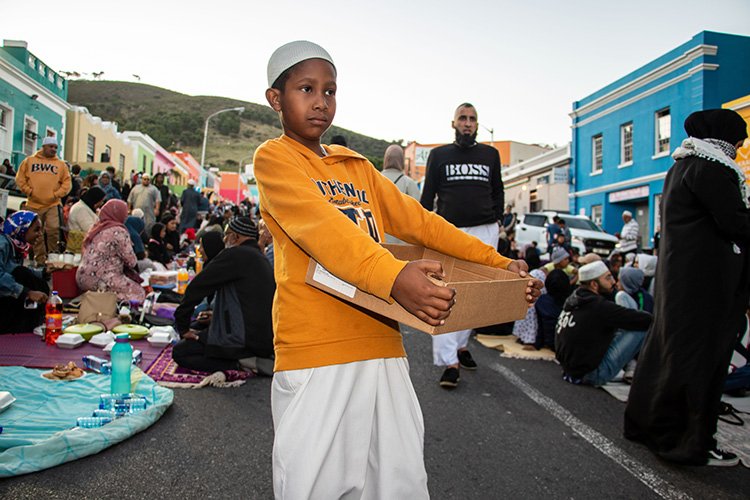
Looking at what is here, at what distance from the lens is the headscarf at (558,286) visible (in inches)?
267

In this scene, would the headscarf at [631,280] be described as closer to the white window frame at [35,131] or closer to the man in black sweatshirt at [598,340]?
the man in black sweatshirt at [598,340]

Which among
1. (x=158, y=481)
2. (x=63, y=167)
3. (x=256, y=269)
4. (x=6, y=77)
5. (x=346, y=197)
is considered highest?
(x=6, y=77)

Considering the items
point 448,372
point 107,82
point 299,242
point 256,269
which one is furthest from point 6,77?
point 107,82

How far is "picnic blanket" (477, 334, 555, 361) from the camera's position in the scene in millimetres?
6332

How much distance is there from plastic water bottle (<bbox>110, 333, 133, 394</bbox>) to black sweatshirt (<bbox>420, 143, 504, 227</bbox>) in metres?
3.04

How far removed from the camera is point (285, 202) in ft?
5.43

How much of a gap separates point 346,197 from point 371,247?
0.52 meters

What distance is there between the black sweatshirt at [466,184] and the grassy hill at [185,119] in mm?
84598

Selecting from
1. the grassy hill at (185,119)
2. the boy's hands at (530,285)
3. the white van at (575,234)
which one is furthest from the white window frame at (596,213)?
the grassy hill at (185,119)

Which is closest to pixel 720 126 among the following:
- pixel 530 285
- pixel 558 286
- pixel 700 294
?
pixel 700 294

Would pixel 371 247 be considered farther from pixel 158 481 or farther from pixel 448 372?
pixel 448 372

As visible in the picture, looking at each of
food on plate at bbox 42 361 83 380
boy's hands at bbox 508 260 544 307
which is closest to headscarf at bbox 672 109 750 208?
boy's hands at bbox 508 260 544 307

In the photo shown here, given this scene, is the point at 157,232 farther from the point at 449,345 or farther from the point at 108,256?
the point at 449,345

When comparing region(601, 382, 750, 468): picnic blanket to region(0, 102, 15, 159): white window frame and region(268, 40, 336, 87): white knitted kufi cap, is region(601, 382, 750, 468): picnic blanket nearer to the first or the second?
region(268, 40, 336, 87): white knitted kufi cap
